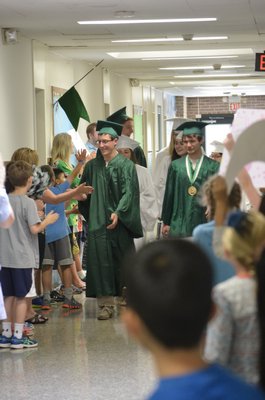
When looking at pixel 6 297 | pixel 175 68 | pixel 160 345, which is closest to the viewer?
pixel 160 345

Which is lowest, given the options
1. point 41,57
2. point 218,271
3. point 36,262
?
point 36,262

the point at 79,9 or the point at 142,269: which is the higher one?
the point at 79,9

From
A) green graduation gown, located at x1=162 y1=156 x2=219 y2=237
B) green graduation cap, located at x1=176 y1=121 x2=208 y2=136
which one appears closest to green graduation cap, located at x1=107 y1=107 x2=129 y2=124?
green graduation cap, located at x1=176 y1=121 x2=208 y2=136

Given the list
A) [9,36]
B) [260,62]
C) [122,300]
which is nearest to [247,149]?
[122,300]

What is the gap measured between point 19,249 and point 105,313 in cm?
156

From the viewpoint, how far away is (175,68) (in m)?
17.3

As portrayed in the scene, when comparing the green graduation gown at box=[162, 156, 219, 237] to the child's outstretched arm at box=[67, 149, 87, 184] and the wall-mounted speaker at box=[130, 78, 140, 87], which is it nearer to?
the child's outstretched arm at box=[67, 149, 87, 184]

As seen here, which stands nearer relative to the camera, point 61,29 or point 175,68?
point 61,29

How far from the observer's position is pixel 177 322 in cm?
150

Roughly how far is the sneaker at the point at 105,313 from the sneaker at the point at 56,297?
96 centimetres

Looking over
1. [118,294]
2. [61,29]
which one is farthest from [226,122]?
[118,294]

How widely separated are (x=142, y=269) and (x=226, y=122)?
2672 centimetres

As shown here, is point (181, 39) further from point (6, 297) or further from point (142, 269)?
point (142, 269)

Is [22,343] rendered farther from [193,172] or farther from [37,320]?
[193,172]
